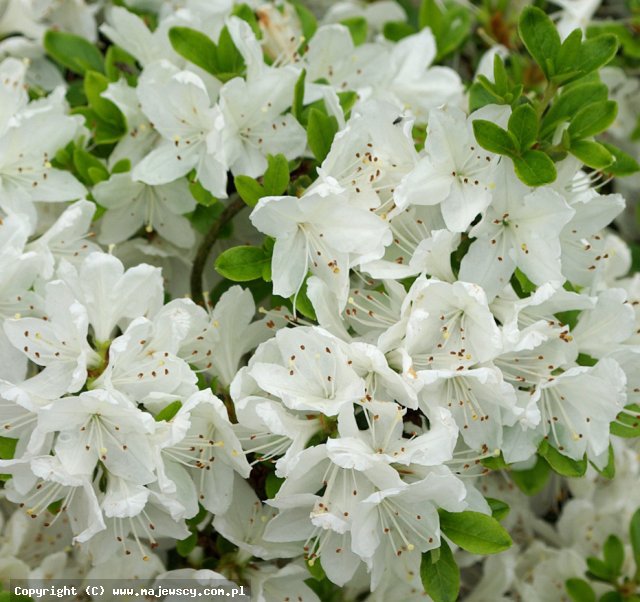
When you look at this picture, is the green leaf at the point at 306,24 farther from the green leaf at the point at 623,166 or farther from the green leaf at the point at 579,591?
the green leaf at the point at 579,591

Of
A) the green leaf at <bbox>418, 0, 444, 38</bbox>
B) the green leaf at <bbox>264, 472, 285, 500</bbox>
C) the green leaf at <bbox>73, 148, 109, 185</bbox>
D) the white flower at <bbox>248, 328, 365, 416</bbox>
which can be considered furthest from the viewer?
the green leaf at <bbox>418, 0, 444, 38</bbox>

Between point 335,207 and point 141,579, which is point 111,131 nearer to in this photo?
point 335,207

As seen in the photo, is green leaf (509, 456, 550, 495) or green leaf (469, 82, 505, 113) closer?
green leaf (469, 82, 505, 113)

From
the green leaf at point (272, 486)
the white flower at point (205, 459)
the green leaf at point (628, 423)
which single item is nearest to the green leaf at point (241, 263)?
the white flower at point (205, 459)

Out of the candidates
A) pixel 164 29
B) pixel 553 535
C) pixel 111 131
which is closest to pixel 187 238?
pixel 111 131

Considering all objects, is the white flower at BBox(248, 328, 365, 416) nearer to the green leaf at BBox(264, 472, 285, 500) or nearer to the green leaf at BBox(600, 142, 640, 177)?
the green leaf at BBox(264, 472, 285, 500)

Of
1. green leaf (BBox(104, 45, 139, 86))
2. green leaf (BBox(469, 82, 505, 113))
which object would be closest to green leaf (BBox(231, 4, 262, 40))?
green leaf (BBox(104, 45, 139, 86))
